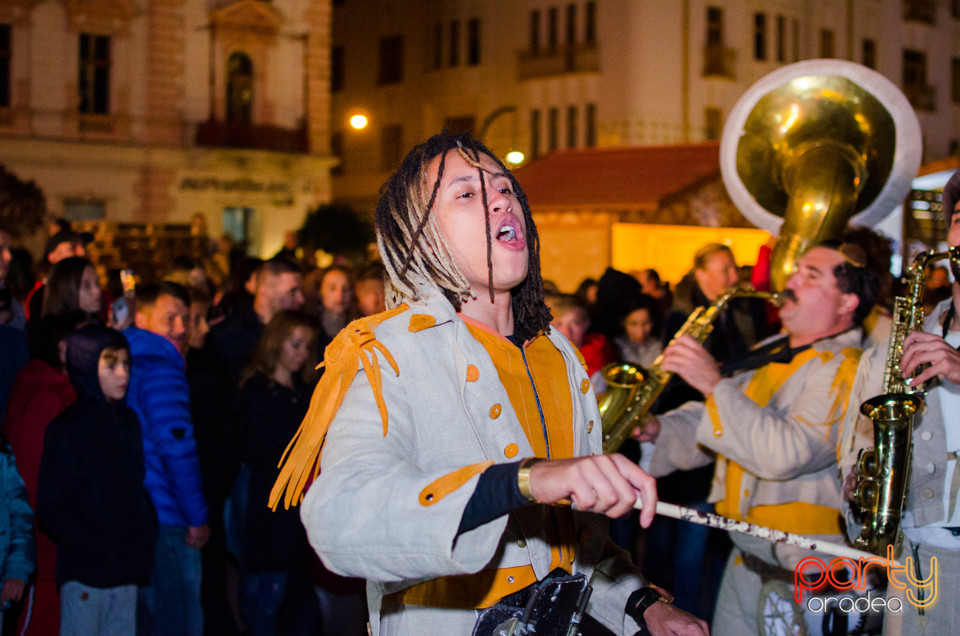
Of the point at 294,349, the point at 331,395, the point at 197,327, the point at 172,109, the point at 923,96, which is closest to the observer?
the point at 331,395

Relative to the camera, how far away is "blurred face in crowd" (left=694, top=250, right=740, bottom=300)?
7.17 metres

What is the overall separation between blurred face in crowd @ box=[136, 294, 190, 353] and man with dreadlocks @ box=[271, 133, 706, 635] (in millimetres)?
3337

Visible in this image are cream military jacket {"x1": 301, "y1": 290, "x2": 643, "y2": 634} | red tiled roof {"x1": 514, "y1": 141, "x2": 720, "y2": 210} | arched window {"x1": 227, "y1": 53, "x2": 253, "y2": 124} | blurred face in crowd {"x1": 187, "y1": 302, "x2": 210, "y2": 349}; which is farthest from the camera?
arched window {"x1": 227, "y1": 53, "x2": 253, "y2": 124}

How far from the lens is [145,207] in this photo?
25.3m

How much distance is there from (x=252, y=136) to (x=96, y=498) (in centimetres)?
2346

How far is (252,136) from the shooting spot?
2620 centimetres

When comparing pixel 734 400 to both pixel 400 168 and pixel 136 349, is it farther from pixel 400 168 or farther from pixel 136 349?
pixel 136 349

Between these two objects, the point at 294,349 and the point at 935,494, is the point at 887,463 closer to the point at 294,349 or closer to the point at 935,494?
the point at 935,494

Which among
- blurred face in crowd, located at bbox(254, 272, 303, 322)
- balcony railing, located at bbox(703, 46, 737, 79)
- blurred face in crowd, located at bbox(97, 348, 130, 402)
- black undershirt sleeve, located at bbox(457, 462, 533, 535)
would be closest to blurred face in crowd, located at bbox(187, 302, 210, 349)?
blurred face in crowd, located at bbox(254, 272, 303, 322)

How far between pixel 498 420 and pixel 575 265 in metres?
13.3

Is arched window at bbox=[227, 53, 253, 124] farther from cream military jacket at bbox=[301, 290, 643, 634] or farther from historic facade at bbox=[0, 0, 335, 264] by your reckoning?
cream military jacket at bbox=[301, 290, 643, 634]

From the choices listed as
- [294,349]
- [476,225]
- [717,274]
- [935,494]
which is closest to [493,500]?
[476,225]

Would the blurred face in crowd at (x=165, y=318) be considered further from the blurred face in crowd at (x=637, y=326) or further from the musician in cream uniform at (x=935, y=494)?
the musician in cream uniform at (x=935, y=494)

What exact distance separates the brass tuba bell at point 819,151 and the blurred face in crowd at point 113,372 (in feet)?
10.2
